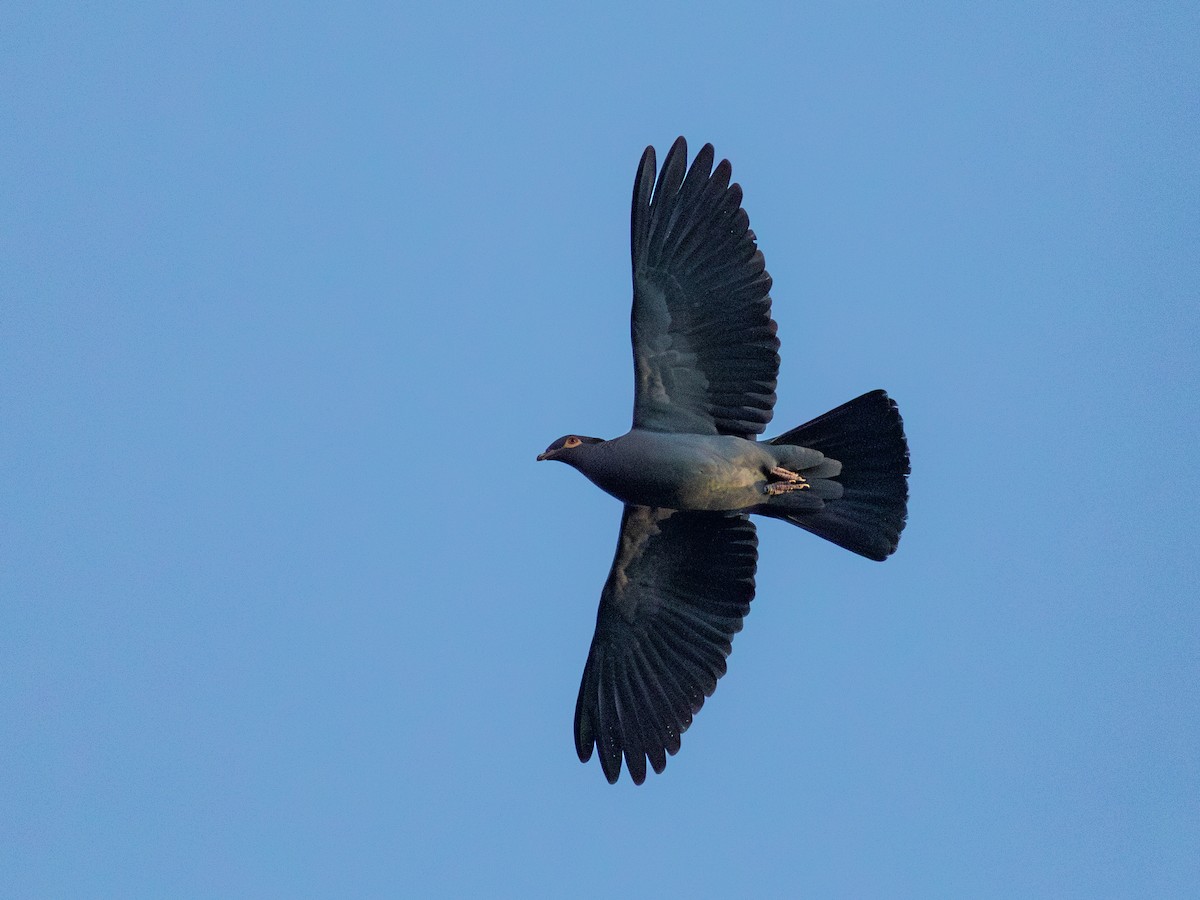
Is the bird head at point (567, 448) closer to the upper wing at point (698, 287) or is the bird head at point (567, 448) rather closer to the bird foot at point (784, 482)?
the upper wing at point (698, 287)

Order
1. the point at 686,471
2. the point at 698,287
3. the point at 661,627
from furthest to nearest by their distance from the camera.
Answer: the point at 661,627
the point at 698,287
the point at 686,471

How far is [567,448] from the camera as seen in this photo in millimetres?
12227

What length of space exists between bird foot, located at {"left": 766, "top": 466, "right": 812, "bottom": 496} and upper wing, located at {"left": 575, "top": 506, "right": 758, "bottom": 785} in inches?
22.3

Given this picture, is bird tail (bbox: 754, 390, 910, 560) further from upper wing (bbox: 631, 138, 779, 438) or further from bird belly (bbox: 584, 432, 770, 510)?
upper wing (bbox: 631, 138, 779, 438)

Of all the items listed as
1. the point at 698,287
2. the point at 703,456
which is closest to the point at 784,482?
the point at 703,456

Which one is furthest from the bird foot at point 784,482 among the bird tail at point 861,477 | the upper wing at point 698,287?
the upper wing at point 698,287

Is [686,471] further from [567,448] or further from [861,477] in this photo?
[861,477]

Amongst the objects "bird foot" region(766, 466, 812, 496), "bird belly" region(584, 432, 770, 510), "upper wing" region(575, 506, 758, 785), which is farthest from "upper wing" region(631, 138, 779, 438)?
"upper wing" region(575, 506, 758, 785)

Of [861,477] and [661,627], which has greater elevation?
[861,477]

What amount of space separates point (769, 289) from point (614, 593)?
2.39m

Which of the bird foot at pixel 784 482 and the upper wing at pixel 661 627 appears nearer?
the bird foot at pixel 784 482

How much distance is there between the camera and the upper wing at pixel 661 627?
1273cm

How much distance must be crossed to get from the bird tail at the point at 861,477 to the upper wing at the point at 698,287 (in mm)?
521

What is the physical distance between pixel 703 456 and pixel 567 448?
35.3 inches
